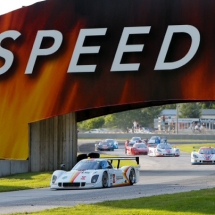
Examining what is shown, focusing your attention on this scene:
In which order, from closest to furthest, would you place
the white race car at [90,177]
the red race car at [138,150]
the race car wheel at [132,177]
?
the white race car at [90,177]
the race car wheel at [132,177]
the red race car at [138,150]

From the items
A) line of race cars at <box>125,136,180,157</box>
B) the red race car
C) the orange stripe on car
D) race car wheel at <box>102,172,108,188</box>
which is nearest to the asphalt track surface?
race car wheel at <box>102,172,108,188</box>

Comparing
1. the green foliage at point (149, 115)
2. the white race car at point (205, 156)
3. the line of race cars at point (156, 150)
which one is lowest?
the white race car at point (205, 156)

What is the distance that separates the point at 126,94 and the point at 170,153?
2491 centimetres

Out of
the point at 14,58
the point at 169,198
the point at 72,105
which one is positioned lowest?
the point at 169,198

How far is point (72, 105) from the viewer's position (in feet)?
125

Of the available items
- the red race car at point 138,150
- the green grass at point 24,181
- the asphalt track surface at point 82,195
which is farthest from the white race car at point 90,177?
the red race car at point 138,150

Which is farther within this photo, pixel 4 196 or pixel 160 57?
pixel 160 57

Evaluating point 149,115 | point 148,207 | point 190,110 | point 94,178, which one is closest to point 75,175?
point 94,178

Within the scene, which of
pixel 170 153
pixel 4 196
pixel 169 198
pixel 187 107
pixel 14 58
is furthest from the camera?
pixel 187 107

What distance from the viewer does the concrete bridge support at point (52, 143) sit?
132 ft

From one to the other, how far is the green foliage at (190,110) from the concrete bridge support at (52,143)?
12625cm

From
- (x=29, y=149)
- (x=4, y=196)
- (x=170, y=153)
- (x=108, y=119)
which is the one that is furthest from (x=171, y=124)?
(x=4, y=196)

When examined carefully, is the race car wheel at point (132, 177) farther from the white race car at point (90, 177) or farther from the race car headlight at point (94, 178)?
the race car headlight at point (94, 178)

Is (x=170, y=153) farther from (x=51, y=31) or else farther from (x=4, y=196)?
(x=4, y=196)
